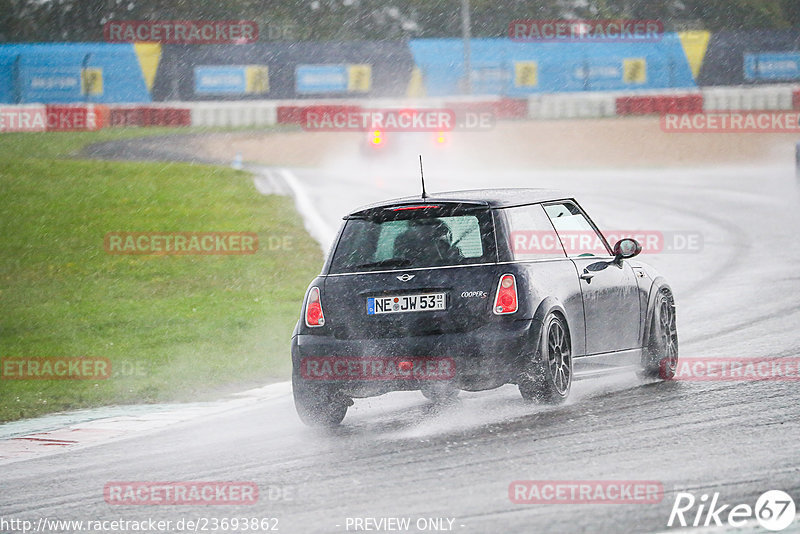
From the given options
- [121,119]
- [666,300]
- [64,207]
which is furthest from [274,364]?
[121,119]

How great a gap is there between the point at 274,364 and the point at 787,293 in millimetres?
5286

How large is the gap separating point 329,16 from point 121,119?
782 inches

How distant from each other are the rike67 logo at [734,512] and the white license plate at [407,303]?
2.45m

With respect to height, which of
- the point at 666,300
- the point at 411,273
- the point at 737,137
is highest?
the point at 411,273


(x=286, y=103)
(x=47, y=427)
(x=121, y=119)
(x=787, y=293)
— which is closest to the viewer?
(x=47, y=427)

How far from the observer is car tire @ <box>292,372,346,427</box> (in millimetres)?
7895

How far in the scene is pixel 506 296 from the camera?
7559 millimetres

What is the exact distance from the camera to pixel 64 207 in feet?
70.3

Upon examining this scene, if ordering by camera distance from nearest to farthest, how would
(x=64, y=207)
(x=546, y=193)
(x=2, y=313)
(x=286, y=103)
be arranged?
(x=546, y=193) < (x=2, y=313) < (x=64, y=207) < (x=286, y=103)

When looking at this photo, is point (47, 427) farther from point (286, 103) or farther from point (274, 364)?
point (286, 103)

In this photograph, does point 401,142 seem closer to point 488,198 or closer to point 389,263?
point 488,198

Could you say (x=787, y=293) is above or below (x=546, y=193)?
below

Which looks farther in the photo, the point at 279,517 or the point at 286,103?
the point at 286,103

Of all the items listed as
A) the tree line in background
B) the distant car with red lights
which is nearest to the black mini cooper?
the distant car with red lights
